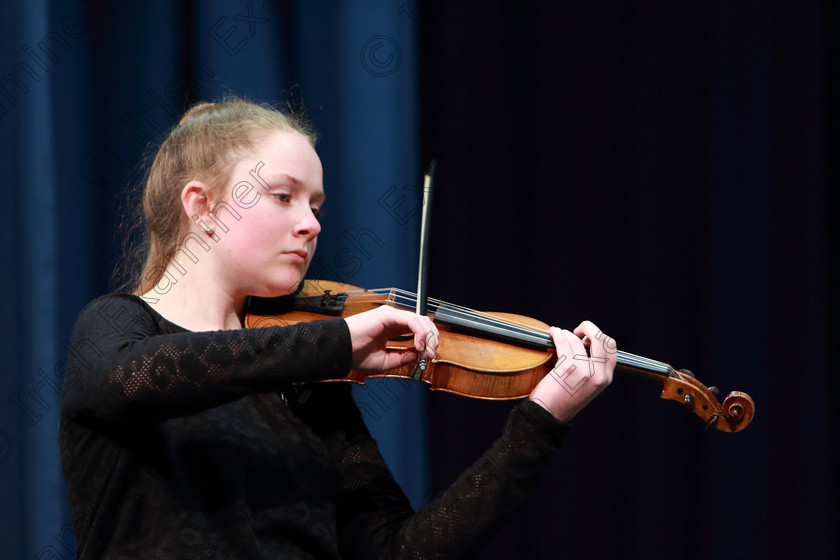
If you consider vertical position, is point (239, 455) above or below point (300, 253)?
below

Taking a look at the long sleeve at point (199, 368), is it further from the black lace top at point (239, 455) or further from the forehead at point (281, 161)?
the forehead at point (281, 161)

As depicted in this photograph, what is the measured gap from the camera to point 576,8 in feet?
5.35

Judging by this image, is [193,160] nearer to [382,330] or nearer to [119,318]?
[119,318]

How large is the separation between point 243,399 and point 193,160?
30 centimetres

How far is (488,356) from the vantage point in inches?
37.8

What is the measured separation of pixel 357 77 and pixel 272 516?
0.84 m

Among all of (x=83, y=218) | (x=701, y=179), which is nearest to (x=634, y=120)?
(x=701, y=179)

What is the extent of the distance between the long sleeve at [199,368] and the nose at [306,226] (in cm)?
19

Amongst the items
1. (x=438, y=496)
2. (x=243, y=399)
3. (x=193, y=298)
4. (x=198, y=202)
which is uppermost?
(x=198, y=202)

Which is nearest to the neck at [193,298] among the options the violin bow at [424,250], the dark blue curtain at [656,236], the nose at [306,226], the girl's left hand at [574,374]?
the nose at [306,226]

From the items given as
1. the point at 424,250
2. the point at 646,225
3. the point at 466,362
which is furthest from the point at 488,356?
the point at 646,225

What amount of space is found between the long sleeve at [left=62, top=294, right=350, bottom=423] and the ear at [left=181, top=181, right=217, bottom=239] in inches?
8.8

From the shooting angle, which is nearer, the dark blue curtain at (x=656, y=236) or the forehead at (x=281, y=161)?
the forehead at (x=281, y=161)

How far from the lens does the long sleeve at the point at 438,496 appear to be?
913mm
